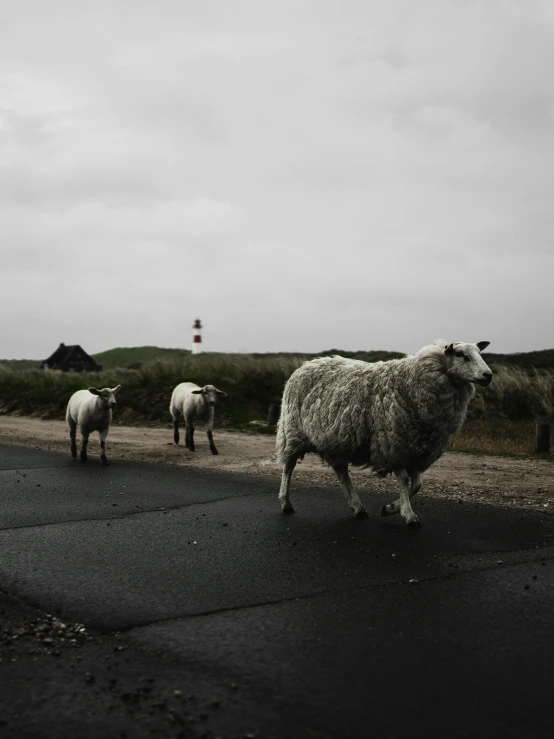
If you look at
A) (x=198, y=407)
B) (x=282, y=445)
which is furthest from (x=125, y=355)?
(x=282, y=445)

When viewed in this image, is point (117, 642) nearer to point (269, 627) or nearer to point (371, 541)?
point (269, 627)

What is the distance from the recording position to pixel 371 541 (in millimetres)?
6758

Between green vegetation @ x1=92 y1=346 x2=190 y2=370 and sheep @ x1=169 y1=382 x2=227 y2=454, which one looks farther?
green vegetation @ x1=92 y1=346 x2=190 y2=370

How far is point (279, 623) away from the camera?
14.8 ft

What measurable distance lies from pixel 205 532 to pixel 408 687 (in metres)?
3.96

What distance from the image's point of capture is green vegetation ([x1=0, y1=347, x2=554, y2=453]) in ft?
65.0

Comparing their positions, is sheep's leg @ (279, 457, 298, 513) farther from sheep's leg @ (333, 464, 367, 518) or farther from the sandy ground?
the sandy ground

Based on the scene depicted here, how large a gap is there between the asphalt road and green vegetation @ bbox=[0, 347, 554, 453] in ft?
32.3

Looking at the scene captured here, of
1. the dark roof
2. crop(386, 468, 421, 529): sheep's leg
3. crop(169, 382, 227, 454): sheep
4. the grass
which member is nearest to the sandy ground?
crop(169, 382, 227, 454): sheep

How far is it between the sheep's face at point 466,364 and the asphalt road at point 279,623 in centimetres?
153

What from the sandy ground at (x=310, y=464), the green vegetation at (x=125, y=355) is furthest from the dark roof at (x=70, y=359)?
the sandy ground at (x=310, y=464)

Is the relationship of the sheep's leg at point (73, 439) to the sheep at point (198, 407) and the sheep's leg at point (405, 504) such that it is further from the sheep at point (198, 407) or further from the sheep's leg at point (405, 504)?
the sheep's leg at point (405, 504)

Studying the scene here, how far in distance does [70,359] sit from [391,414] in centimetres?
7220

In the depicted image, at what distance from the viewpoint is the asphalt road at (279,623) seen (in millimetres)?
3289
